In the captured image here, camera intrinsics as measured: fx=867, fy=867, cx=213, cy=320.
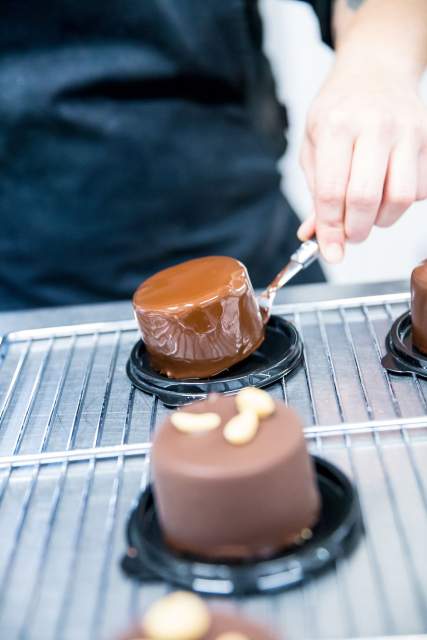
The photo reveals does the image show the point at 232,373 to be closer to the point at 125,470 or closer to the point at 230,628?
the point at 125,470

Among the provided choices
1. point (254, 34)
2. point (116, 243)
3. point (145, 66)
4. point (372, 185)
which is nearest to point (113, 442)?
point (372, 185)

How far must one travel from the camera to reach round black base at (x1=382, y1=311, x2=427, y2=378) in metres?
1.05

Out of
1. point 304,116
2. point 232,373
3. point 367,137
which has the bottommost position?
point 304,116

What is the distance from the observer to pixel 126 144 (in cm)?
146

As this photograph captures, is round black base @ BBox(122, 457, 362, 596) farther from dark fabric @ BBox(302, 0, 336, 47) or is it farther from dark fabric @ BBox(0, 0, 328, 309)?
dark fabric @ BBox(302, 0, 336, 47)

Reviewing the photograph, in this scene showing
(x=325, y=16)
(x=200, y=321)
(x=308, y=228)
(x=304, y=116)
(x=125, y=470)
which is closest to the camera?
(x=125, y=470)

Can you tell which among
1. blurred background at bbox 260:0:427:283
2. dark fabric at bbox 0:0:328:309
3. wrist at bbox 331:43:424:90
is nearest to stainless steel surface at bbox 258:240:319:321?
wrist at bbox 331:43:424:90

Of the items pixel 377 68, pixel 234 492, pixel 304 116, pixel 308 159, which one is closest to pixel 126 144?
pixel 308 159

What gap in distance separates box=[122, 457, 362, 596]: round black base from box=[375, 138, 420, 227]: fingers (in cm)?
40

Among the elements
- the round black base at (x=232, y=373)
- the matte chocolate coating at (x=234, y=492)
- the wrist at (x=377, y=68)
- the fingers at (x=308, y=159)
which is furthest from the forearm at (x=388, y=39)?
the matte chocolate coating at (x=234, y=492)

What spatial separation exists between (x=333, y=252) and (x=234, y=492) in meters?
0.47

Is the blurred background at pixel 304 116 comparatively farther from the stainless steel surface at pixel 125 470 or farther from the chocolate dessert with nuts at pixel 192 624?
the chocolate dessert with nuts at pixel 192 624

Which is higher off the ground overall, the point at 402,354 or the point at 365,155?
the point at 365,155

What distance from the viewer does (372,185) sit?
3.50ft
